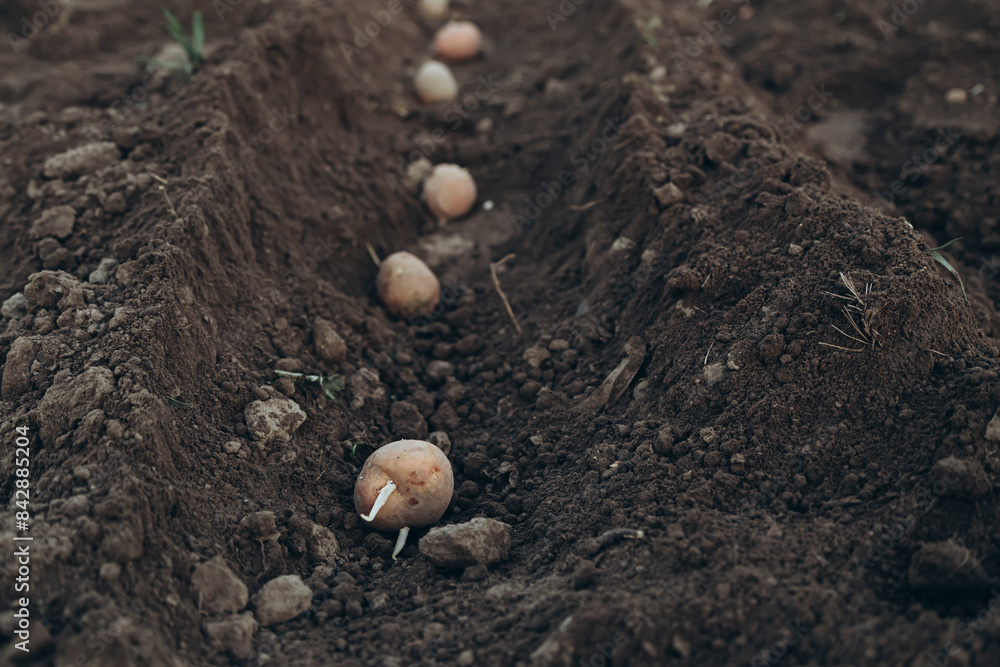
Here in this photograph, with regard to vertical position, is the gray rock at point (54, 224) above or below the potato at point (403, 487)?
above

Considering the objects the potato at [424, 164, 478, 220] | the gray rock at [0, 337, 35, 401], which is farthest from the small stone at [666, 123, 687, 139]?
the gray rock at [0, 337, 35, 401]

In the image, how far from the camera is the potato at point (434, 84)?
5445 millimetres

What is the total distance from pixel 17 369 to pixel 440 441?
177 cm

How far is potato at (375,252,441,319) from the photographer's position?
12.9ft

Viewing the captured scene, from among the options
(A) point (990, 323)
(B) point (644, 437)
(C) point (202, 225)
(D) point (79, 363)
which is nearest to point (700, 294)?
(B) point (644, 437)

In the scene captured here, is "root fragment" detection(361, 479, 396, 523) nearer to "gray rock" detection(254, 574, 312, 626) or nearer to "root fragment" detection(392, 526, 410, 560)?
"root fragment" detection(392, 526, 410, 560)

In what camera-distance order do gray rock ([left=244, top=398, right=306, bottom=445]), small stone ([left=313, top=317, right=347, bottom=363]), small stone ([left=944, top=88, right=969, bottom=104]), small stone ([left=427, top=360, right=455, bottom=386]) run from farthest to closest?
small stone ([left=944, top=88, right=969, bottom=104]) < small stone ([left=427, top=360, right=455, bottom=386]) < small stone ([left=313, top=317, right=347, bottom=363]) < gray rock ([left=244, top=398, right=306, bottom=445])

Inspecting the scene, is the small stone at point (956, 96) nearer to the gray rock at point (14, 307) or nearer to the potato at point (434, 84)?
the potato at point (434, 84)

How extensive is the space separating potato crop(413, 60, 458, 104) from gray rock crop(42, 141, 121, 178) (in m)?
2.41

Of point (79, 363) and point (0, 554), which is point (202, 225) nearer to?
point (79, 363)

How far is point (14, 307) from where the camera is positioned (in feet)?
10.4

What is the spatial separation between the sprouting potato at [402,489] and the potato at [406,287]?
120 centimetres

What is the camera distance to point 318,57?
4684 mm

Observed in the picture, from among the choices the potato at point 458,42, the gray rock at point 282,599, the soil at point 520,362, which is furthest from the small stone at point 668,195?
the potato at point 458,42
